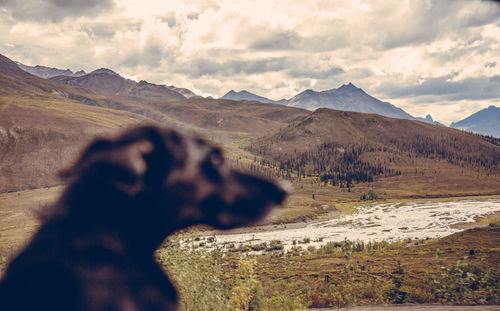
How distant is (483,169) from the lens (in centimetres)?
13425

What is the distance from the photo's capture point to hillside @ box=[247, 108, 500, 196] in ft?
365

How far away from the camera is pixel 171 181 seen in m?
2.08

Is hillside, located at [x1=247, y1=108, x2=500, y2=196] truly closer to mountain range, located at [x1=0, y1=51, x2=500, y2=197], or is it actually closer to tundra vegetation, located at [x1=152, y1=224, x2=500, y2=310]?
mountain range, located at [x1=0, y1=51, x2=500, y2=197]

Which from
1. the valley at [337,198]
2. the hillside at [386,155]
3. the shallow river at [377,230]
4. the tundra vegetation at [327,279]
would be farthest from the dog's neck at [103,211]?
the hillside at [386,155]

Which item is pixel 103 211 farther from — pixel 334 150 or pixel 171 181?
pixel 334 150

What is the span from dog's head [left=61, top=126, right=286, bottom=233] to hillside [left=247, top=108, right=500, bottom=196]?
10178 centimetres

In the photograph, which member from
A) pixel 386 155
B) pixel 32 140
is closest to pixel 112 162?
pixel 32 140

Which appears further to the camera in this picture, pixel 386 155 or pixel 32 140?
pixel 386 155

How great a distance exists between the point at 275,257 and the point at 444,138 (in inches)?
7029

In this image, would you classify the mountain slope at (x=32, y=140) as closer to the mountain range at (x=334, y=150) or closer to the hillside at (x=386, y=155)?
the mountain range at (x=334, y=150)

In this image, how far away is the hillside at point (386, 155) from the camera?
11131cm

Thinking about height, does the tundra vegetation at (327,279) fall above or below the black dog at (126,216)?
below

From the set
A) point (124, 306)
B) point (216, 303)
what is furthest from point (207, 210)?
point (216, 303)

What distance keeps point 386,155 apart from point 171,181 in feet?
536
